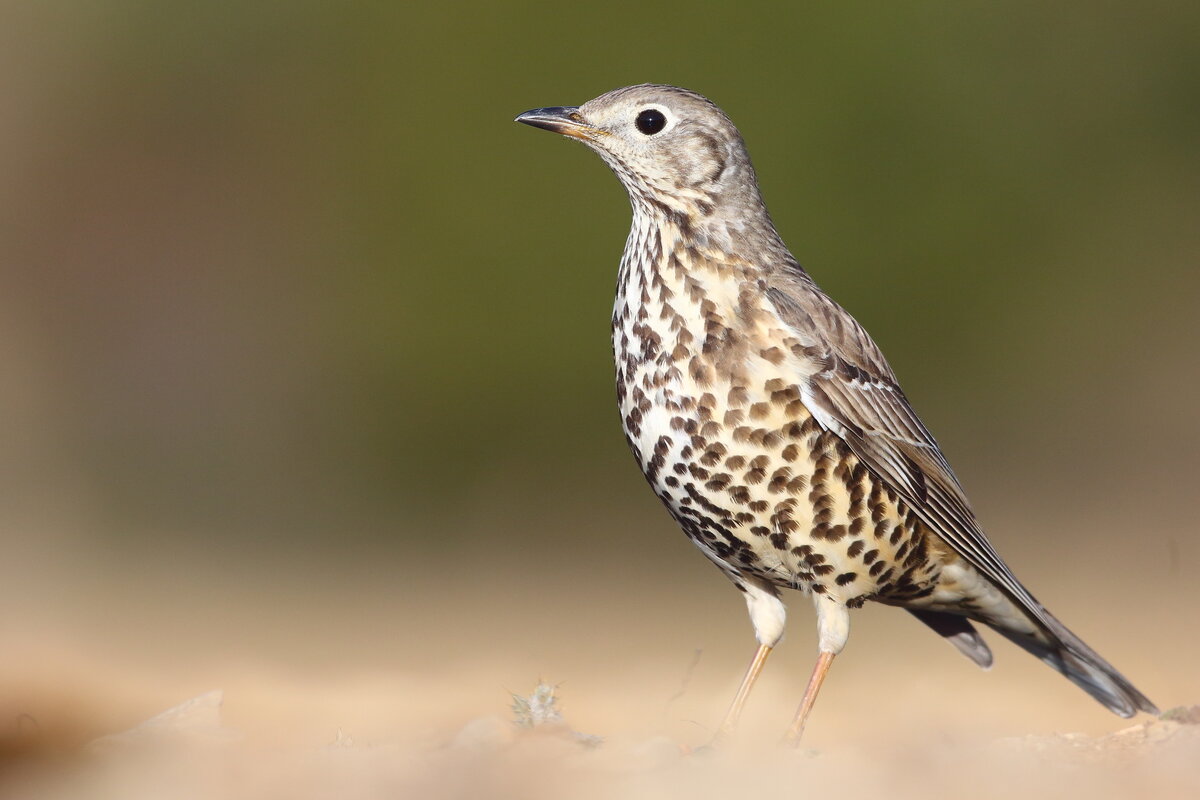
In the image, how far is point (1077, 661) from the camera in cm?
610

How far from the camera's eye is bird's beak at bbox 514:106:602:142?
19.0ft

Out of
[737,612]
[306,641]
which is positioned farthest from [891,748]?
[737,612]

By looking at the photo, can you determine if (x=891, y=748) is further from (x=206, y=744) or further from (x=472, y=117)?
(x=472, y=117)

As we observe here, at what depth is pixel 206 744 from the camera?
15.5ft

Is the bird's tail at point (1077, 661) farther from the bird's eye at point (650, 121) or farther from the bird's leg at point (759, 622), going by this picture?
the bird's eye at point (650, 121)

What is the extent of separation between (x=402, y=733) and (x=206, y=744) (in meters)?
0.65

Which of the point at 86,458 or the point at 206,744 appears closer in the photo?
the point at 206,744

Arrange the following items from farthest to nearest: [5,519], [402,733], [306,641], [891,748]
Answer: [5,519] < [306,641] < [402,733] < [891,748]

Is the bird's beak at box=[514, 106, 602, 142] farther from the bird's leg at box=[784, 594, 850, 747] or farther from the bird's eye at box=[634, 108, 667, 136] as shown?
the bird's leg at box=[784, 594, 850, 747]

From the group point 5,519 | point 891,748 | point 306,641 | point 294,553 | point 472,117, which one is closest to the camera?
point 891,748

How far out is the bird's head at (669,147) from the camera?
18.5ft

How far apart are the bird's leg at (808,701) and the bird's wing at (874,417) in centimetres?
64

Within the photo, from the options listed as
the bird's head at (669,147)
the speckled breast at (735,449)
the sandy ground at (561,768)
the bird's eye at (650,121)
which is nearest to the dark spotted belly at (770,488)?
the speckled breast at (735,449)

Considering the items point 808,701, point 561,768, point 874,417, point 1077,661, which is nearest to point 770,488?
point 874,417
